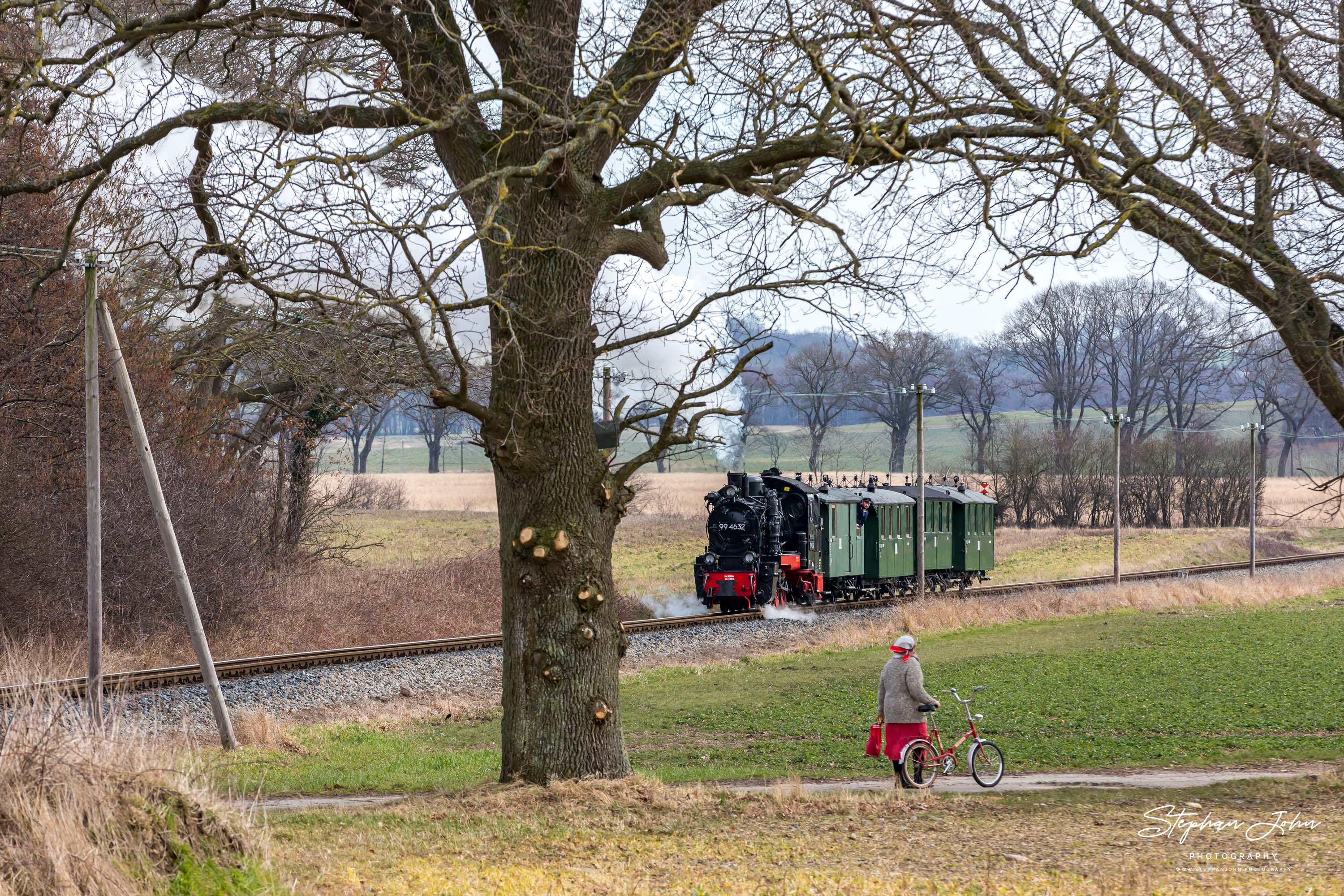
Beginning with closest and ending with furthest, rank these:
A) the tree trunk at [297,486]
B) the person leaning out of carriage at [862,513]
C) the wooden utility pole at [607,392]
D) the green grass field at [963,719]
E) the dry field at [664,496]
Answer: the green grass field at [963,719], the wooden utility pole at [607,392], the tree trunk at [297,486], the person leaning out of carriage at [862,513], the dry field at [664,496]

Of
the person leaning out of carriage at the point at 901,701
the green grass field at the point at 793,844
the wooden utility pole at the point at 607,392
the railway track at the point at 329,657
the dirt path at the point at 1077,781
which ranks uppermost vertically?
the wooden utility pole at the point at 607,392

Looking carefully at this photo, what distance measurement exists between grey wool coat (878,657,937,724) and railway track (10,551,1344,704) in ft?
21.9

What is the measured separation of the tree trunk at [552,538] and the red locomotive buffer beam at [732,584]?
17964 mm

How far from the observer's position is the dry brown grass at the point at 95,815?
5387 mm

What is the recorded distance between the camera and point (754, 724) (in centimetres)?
1697

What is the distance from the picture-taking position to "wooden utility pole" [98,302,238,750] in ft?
48.1

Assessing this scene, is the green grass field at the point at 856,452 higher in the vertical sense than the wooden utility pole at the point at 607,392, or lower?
higher

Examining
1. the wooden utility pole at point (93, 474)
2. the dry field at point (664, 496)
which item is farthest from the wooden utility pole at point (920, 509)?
the wooden utility pole at point (93, 474)

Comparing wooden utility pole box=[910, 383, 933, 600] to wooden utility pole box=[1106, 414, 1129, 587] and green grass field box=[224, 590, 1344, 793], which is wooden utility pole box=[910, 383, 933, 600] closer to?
green grass field box=[224, 590, 1344, 793]

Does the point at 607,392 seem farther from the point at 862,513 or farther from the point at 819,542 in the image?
the point at 862,513

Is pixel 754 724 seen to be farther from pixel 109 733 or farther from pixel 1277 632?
pixel 1277 632

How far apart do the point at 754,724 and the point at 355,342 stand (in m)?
9.30

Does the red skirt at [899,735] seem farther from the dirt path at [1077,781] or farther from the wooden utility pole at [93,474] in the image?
the wooden utility pole at [93,474]

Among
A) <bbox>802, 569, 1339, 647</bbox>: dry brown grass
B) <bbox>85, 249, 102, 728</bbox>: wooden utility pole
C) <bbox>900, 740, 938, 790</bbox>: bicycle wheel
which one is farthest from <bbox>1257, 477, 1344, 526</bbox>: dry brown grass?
<bbox>85, 249, 102, 728</bbox>: wooden utility pole
